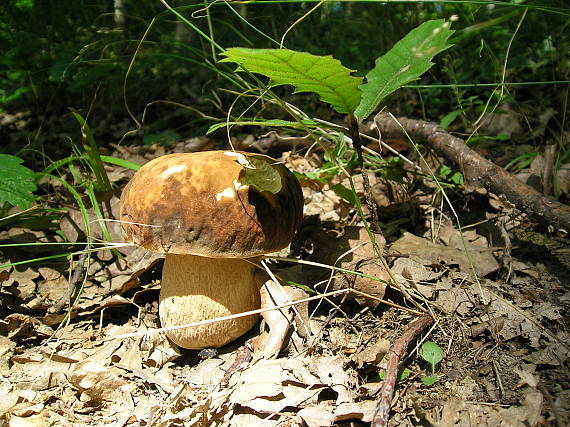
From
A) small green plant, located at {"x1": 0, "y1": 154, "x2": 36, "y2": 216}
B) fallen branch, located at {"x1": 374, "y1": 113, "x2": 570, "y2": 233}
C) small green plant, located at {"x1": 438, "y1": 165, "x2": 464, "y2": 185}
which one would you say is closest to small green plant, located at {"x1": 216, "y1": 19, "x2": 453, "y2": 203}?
fallen branch, located at {"x1": 374, "y1": 113, "x2": 570, "y2": 233}

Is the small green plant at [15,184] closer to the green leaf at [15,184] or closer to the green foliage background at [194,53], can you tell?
the green leaf at [15,184]

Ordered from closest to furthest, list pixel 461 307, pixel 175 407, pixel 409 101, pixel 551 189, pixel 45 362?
1. pixel 175 407
2. pixel 461 307
3. pixel 45 362
4. pixel 551 189
5. pixel 409 101

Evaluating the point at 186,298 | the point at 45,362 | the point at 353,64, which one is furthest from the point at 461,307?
the point at 353,64

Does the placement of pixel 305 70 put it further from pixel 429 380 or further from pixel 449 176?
pixel 449 176

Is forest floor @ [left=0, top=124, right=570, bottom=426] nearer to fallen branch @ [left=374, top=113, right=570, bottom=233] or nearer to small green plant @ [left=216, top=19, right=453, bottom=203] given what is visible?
fallen branch @ [left=374, top=113, right=570, bottom=233]

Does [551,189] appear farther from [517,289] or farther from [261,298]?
[261,298]

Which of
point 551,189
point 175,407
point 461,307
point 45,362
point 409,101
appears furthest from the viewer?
point 409,101

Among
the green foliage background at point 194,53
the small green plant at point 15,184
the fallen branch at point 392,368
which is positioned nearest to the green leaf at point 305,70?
the fallen branch at point 392,368
